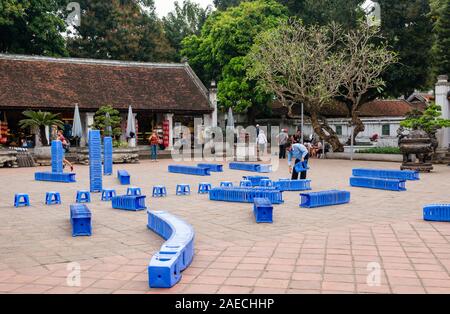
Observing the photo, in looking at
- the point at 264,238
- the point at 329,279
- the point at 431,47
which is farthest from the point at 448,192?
the point at 431,47

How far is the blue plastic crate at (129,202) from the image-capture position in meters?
9.49

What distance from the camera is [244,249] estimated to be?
6219 mm

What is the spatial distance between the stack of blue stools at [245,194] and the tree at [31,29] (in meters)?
22.6

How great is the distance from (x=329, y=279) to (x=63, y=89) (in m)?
25.4

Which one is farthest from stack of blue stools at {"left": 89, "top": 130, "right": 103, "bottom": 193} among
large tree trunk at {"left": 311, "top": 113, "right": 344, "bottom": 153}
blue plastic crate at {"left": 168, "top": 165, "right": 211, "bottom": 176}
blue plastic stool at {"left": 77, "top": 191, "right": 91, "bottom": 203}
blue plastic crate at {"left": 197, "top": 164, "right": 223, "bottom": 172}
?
large tree trunk at {"left": 311, "top": 113, "right": 344, "bottom": 153}

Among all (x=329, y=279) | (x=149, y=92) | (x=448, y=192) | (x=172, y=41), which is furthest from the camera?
(x=172, y=41)

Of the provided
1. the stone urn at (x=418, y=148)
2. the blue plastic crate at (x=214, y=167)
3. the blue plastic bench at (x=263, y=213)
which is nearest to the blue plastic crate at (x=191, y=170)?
the blue plastic crate at (x=214, y=167)

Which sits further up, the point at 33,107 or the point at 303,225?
the point at 33,107

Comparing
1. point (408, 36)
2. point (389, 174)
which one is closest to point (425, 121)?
point (389, 174)

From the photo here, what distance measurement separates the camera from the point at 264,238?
6.91 m

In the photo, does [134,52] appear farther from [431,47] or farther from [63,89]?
[431,47]

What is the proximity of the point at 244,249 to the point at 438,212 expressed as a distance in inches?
159

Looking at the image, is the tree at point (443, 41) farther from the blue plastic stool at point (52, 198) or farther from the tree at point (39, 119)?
the blue plastic stool at point (52, 198)

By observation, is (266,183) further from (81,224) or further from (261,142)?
(261,142)
